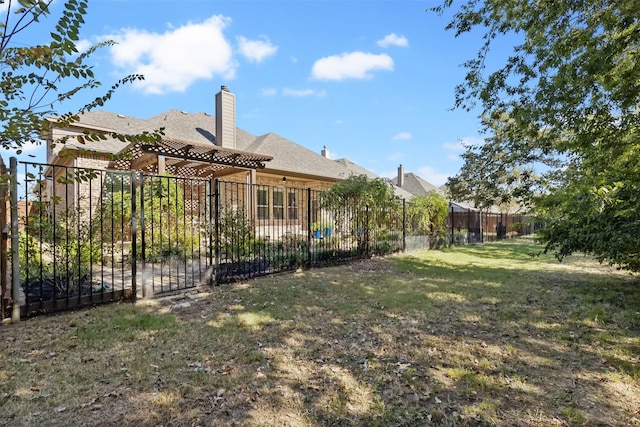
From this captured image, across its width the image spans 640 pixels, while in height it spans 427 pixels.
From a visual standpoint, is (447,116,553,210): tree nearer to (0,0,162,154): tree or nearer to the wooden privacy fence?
the wooden privacy fence

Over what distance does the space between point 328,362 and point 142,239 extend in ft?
11.3

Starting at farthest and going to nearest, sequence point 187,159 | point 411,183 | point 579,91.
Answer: point 411,183
point 187,159
point 579,91

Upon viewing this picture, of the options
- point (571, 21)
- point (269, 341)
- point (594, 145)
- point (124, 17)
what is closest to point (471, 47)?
point (571, 21)

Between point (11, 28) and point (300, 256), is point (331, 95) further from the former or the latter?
point (11, 28)

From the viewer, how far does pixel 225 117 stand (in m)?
14.6

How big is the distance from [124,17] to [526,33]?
22.3 feet

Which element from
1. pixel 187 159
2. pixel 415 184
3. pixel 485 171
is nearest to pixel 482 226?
pixel 485 171

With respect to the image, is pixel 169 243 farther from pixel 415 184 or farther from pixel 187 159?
pixel 415 184

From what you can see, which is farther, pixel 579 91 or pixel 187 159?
pixel 187 159

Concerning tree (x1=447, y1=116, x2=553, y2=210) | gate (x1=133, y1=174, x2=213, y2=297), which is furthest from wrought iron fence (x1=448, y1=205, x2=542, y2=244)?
gate (x1=133, y1=174, x2=213, y2=297)

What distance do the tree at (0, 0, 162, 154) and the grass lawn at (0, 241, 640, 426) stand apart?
1880 mm

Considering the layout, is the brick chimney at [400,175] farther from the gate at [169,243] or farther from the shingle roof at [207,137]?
the gate at [169,243]

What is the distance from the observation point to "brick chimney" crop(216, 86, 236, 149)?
14461mm

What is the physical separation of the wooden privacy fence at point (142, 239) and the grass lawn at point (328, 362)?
640mm
